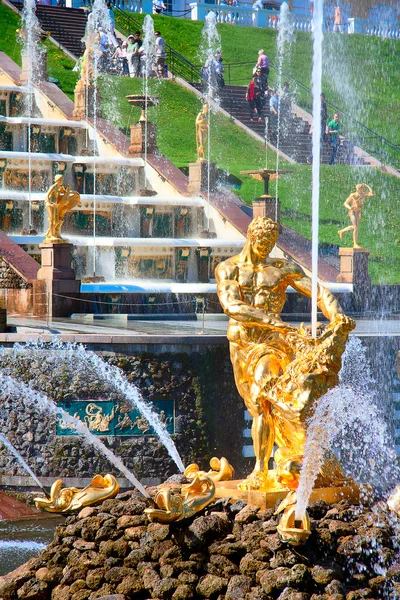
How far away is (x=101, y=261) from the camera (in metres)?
27.3

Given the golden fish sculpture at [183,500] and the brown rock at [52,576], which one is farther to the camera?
the brown rock at [52,576]

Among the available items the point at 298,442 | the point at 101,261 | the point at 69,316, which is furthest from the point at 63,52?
the point at 298,442

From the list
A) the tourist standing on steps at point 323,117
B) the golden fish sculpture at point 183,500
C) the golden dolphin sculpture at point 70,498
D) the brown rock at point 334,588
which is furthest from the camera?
the tourist standing on steps at point 323,117

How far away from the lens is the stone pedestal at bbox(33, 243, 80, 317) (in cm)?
2252

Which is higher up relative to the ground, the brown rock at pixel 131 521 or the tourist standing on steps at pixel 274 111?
the tourist standing on steps at pixel 274 111

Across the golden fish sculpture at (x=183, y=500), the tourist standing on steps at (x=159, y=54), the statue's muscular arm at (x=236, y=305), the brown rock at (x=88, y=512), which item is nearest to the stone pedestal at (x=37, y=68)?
the tourist standing on steps at (x=159, y=54)

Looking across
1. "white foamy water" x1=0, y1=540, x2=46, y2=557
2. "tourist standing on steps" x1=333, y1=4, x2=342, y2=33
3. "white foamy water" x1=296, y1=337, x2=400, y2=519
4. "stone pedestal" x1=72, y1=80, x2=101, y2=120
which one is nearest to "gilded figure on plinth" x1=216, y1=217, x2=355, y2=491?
"white foamy water" x1=296, y1=337, x2=400, y2=519

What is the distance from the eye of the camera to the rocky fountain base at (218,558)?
9.22m

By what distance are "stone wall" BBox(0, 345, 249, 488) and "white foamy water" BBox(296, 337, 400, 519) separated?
1.52 m

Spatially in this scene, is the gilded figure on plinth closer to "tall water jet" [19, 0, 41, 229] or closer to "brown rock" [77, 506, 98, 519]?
"brown rock" [77, 506, 98, 519]

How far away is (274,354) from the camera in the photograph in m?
10.7

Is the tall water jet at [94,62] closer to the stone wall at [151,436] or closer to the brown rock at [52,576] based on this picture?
the stone wall at [151,436]

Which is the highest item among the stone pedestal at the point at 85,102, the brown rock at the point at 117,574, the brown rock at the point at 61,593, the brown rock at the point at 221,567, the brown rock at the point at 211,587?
the stone pedestal at the point at 85,102

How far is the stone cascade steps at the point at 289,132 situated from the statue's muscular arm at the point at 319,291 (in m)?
24.8
